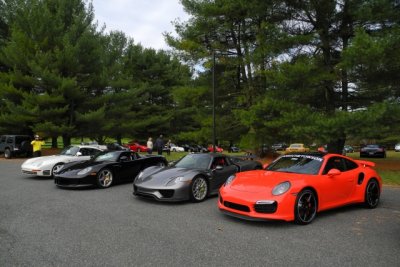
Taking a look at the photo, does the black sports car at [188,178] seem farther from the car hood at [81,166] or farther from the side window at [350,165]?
the side window at [350,165]

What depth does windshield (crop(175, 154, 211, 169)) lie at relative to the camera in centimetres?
953

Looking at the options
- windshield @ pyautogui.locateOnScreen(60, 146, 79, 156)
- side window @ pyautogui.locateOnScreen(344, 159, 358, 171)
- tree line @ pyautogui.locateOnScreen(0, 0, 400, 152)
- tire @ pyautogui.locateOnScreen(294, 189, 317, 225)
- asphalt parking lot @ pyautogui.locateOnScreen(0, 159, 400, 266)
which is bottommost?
asphalt parking lot @ pyautogui.locateOnScreen(0, 159, 400, 266)

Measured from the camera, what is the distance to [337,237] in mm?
5848

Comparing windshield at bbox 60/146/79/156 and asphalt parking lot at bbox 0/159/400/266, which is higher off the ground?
windshield at bbox 60/146/79/156

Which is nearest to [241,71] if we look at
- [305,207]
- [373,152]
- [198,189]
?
[373,152]

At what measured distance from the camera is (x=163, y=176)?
348 inches

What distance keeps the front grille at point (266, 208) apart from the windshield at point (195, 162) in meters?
3.22

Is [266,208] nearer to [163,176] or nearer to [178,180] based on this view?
[178,180]

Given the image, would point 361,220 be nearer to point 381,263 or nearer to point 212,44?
point 381,263

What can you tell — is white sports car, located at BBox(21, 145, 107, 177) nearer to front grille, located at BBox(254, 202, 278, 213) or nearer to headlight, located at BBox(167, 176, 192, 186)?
headlight, located at BBox(167, 176, 192, 186)

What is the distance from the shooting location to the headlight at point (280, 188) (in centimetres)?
644

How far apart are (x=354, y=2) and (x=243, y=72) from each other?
32.0ft

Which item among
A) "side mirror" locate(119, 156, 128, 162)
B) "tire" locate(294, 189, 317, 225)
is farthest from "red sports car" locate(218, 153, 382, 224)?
"side mirror" locate(119, 156, 128, 162)

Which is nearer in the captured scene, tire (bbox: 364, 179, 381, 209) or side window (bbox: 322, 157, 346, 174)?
side window (bbox: 322, 157, 346, 174)
